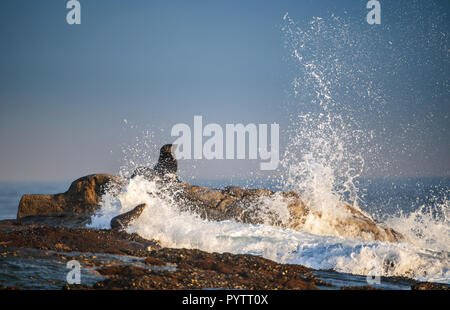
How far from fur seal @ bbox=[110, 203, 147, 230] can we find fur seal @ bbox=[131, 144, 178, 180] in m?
2.19

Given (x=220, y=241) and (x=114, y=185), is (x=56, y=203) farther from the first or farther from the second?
(x=220, y=241)

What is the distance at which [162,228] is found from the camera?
11031 mm

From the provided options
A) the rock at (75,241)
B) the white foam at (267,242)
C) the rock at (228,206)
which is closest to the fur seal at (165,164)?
the rock at (228,206)

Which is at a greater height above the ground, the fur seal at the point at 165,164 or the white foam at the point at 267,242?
the fur seal at the point at 165,164

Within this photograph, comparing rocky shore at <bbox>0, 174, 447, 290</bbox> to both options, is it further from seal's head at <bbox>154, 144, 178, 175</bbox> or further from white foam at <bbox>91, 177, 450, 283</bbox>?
seal's head at <bbox>154, 144, 178, 175</bbox>

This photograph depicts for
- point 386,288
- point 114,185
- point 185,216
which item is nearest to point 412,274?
point 386,288

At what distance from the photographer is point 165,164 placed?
14031 millimetres

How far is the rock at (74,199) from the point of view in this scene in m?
13.3

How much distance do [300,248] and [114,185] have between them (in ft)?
20.9

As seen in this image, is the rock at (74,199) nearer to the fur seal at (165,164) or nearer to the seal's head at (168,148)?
the fur seal at (165,164)

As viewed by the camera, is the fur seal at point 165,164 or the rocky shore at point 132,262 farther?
the fur seal at point 165,164

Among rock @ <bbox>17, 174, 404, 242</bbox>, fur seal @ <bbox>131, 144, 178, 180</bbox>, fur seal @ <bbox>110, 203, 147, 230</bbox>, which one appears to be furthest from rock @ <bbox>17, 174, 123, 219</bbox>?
fur seal @ <bbox>110, 203, 147, 230</bbox>

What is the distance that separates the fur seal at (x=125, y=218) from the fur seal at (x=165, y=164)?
2195mm
